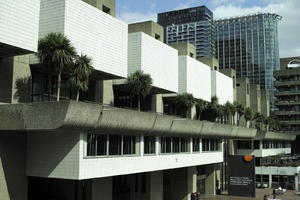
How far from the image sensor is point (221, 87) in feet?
213

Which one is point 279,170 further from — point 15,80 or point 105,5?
point 15,80

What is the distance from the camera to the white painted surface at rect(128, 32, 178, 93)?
1601 inches

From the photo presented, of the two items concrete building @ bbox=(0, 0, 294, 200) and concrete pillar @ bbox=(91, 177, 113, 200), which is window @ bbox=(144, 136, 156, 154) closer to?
concrete building @ bbox=(0, 0, 294, 200)

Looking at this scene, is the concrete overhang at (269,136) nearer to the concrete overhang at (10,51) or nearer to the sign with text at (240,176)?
the sign with text at (240,176)

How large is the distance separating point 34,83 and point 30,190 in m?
8.84

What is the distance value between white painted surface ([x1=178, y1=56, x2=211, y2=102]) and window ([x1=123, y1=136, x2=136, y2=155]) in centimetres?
1816

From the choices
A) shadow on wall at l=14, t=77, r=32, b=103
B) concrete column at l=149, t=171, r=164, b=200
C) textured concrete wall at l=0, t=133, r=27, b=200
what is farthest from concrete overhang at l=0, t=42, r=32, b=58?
concrete column at l=149, t=171, r=164, b=200

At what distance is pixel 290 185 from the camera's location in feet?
250

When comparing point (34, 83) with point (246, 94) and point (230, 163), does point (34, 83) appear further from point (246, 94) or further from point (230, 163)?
point (246, 94)

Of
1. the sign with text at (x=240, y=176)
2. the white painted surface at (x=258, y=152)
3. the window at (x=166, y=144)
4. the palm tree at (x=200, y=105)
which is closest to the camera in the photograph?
the window at (x=166, y=144)

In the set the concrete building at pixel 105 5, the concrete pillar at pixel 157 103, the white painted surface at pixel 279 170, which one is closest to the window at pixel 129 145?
the concrete pillar at pixel 157 103

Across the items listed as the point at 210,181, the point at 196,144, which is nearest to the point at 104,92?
the point at 196,144

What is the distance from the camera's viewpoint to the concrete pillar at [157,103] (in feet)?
154

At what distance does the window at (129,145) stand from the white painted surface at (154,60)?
9.04 m
